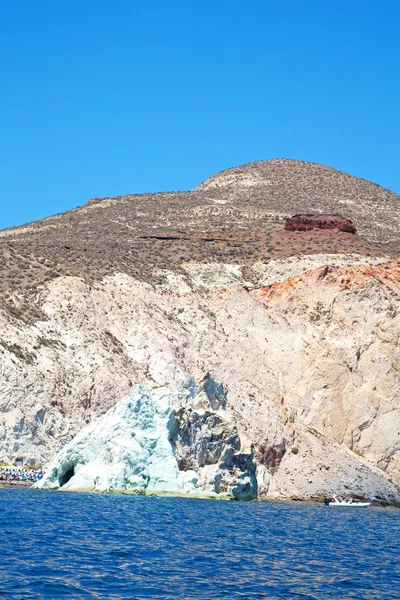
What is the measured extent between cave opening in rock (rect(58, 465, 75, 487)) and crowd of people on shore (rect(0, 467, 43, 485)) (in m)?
2.36

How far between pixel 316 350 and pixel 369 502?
519 inches

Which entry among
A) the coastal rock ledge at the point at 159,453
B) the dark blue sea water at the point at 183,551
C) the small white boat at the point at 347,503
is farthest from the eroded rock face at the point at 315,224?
the dark blue sea water at the point at 183,551

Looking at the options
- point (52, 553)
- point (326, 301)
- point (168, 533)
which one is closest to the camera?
point (52, 553)

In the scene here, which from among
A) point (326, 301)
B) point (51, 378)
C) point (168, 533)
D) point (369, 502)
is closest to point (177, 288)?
point (326, 301)

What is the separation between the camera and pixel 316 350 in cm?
6962

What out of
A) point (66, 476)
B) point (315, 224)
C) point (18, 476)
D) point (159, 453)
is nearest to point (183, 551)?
point (159, 453)

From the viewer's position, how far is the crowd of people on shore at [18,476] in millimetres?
54975

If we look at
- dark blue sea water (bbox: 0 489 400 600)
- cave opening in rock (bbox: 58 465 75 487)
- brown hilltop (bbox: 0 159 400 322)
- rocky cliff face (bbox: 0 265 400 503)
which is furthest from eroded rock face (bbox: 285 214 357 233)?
dark blue sea water (bbox: 0 489 400 600)

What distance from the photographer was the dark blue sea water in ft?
78.0

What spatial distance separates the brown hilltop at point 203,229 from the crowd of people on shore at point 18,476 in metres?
18.6

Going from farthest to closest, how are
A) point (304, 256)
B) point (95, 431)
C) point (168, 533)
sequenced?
point (304, 256) < point (95, 431) < point (168, 533)

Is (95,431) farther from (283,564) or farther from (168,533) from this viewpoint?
(283,564)

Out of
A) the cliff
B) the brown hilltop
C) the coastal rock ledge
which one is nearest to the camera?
the coastal rock ledge

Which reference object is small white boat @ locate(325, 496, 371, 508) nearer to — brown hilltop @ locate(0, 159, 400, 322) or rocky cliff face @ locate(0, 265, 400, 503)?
rocky cliff face @ locate(0, 265, 400, 503)
